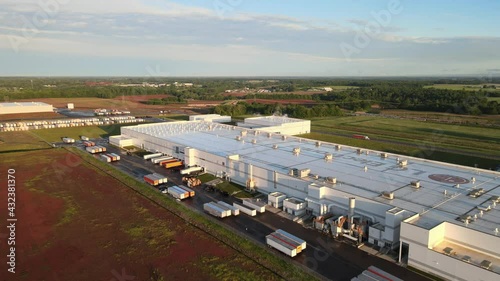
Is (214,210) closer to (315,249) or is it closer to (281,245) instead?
(281,245)

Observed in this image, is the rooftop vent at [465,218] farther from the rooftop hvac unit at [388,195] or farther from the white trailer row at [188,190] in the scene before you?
the white trailer row at [188,190]

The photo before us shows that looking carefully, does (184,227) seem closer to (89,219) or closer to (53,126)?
(89,219)

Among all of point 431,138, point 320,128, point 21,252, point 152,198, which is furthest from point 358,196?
point 320,128

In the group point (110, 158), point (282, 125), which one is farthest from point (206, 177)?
point (282, 125)

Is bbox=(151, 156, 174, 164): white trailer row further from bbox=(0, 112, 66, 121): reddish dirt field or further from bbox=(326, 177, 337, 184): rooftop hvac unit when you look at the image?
bbox=(0, 112, 66, 121): reddish dirt field

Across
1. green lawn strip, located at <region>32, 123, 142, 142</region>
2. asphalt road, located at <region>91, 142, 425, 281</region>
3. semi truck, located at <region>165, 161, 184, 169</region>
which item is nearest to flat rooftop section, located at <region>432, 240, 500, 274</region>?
asphalt road, located at <region>91, 142, 425, 281</region>

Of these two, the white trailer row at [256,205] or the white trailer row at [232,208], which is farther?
the white trailer row at [256,205]

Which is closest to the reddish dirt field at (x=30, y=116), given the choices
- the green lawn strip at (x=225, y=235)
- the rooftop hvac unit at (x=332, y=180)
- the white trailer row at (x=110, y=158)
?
the white trailer row at (x=110, y=158)
